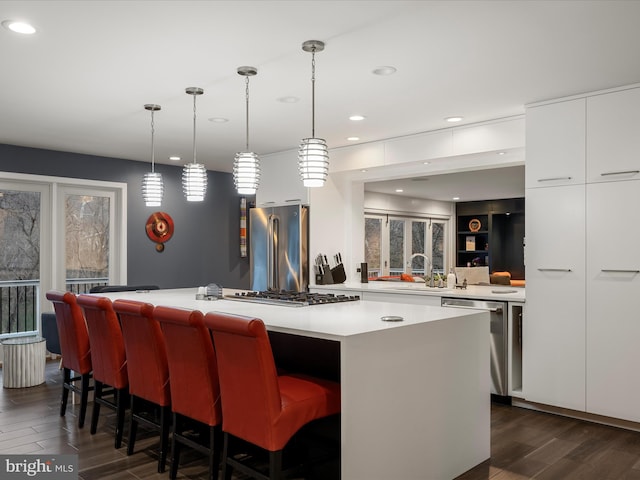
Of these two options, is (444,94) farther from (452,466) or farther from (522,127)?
(452,466)

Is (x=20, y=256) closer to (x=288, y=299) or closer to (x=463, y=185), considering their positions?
(x=288, y=299)

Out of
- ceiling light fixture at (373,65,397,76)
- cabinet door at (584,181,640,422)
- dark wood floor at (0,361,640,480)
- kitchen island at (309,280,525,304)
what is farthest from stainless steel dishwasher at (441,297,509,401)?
ceiling light fixture at (373,65,397,76)

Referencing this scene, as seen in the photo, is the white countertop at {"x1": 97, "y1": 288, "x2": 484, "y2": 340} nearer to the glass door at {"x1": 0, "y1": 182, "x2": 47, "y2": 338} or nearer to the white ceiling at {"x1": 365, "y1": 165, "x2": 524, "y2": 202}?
the glass door at {"x1": 0, "y1": 182, "x2": 47, "y2": 338}

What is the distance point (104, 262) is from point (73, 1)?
4.81m

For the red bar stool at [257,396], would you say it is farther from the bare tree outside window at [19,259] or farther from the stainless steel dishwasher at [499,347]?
the bare tree outside window at [19,259]

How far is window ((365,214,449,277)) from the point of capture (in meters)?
9.02

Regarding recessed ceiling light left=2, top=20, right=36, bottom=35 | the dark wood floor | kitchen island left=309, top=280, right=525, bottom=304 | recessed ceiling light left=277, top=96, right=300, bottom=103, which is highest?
recessed ceiling light left=277, top=96, right=300, bottom=103

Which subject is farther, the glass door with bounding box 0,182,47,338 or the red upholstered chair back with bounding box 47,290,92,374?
the glass door with bounding box 0,182,47,338

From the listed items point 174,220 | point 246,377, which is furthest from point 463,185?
point 246,377

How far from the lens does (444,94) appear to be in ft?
13.0

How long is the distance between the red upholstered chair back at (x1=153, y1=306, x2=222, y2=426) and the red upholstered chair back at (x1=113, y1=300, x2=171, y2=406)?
0.82 ft

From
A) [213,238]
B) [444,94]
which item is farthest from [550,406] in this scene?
[213,238]

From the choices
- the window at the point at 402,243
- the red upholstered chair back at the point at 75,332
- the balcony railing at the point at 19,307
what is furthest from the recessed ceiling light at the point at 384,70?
the window at the point at 402,243

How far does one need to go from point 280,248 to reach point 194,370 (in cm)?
361
